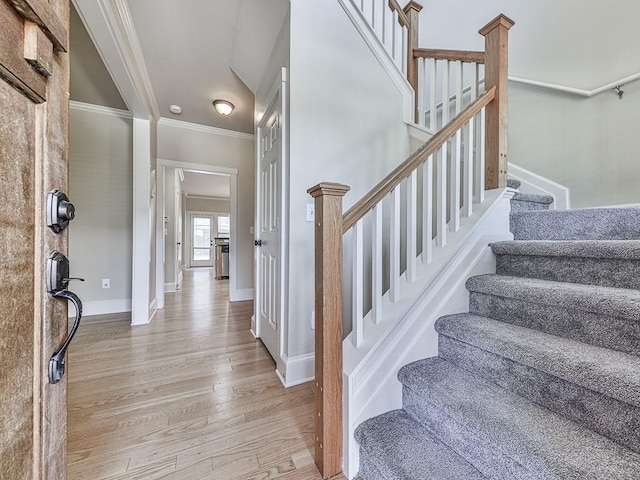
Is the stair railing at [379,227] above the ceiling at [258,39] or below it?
below

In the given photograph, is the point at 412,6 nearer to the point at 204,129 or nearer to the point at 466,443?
the point at 204,129

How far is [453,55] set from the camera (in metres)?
2.11

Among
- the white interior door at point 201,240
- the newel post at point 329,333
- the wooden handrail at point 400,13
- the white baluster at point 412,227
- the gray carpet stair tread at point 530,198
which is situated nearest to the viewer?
the newel post at point 329,333

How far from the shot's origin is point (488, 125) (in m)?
1.72

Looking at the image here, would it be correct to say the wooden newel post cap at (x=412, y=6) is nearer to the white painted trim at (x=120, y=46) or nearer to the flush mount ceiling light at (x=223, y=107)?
the flush mount ceiling light at (x=223, y=107)

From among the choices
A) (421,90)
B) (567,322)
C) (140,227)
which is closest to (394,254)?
(567,322)

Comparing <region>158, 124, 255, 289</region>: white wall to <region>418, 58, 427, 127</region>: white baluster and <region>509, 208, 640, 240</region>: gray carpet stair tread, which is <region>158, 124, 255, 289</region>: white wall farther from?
<region>509, 208, 640, 240</region>: gray carpet stair tread

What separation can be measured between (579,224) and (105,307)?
14.8ft

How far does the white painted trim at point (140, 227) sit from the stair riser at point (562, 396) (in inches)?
122

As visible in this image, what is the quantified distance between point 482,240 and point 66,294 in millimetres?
1694

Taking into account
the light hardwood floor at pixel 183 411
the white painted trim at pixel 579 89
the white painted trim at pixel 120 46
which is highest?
the white painted trim at pixel 120 46

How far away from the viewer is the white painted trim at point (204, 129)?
3.78 m

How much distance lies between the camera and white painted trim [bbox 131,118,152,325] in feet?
9.73

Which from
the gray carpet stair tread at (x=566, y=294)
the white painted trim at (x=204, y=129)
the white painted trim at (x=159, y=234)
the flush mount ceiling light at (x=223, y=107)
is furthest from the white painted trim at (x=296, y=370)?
the white painted trim at (x=204, y=129)
